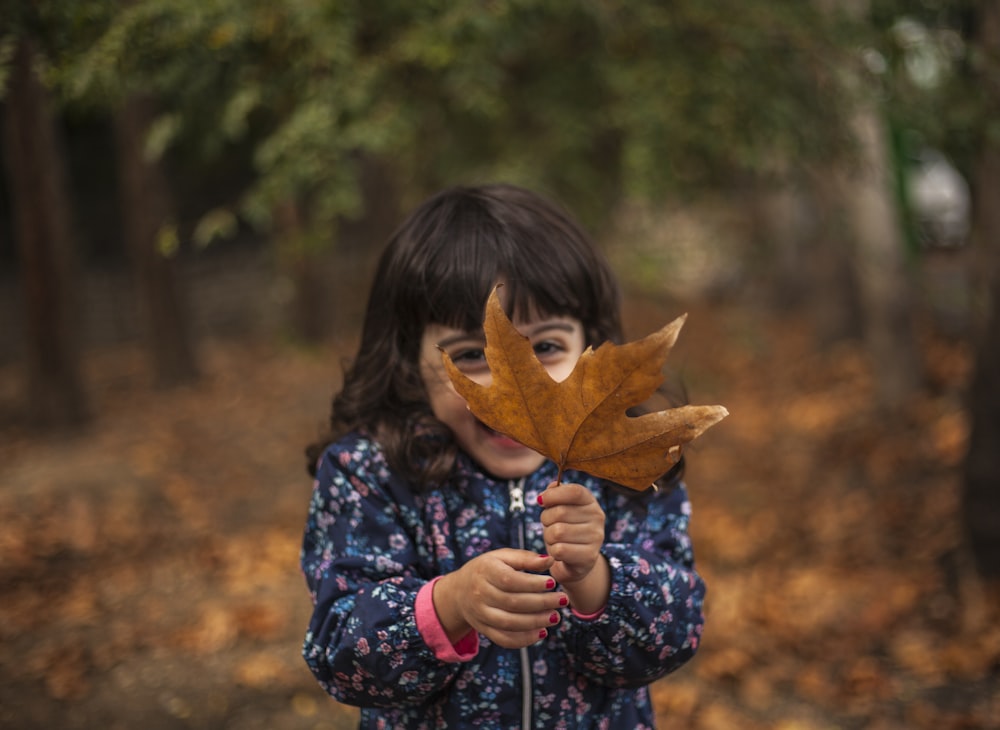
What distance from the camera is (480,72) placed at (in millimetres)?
2893

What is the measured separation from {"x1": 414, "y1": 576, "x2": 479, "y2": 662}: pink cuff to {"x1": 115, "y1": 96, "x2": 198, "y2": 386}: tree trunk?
6878mm

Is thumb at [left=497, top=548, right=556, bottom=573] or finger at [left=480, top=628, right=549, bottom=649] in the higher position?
thumb at [left=497, top=548, right=556, bottom=573]

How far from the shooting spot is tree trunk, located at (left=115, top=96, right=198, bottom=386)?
7922 mm

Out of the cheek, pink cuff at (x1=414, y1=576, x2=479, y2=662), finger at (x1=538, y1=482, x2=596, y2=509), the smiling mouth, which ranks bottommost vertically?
pink cuff at (x1=414, y1=576, x2=479, y2=662)

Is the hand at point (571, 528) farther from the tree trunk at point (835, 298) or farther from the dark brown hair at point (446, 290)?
the tree trunk at point (835, 298)

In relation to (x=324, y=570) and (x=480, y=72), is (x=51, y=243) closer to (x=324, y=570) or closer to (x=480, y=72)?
(x=480, y=72)

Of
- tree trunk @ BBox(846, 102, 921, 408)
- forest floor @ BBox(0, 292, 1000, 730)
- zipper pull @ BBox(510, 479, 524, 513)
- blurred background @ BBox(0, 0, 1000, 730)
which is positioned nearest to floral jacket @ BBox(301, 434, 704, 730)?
zipper pull @ BBox(510, 479, 524, 513)

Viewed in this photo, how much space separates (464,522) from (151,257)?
303 inches

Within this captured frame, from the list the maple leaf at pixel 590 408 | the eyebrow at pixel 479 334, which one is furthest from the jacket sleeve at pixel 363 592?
the maple leaf at pixel 590 408

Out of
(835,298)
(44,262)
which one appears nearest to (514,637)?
(44,262)

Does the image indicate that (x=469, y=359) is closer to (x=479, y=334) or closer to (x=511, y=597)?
(x=479, y=334)

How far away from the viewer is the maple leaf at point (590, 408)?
3.48 ft

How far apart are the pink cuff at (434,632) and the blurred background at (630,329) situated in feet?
5.23

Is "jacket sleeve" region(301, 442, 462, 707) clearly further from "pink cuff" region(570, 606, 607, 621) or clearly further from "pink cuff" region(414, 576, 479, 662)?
"pink cuff" region(570, 606, 607, 621)
